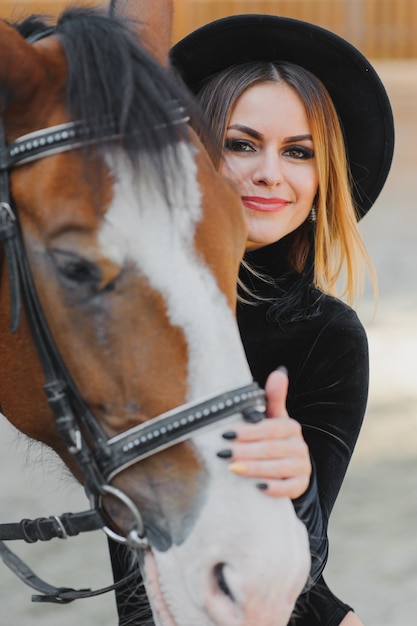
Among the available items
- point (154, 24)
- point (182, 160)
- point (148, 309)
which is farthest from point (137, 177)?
point (154, 24)

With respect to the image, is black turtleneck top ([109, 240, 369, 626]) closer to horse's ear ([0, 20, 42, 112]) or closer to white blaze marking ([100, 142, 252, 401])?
white blaze marking ([100, 142, 252, 401])

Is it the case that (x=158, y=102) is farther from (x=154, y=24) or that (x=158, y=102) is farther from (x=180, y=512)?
(x=180, y=512)

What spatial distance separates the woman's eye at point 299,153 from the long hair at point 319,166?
0.08 ft

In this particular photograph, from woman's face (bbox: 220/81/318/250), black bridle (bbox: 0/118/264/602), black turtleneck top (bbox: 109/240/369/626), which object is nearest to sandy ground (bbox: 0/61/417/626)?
black turtleneck top (bbox: 109/240/369/626)

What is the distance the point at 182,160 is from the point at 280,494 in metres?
0.52

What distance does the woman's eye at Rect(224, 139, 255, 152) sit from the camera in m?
2.13

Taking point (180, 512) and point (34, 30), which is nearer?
point (180, 512)

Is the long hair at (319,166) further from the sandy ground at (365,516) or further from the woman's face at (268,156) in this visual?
the sandy ground at (365,516)

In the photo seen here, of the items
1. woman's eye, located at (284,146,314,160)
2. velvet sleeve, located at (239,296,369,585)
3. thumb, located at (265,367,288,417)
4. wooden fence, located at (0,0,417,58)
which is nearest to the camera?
thumb, located at (265,367,288,417)

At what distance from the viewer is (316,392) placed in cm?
208

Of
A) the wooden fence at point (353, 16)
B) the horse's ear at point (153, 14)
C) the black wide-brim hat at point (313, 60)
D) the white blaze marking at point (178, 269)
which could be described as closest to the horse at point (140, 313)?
the white blaze marking at point (178, 269)

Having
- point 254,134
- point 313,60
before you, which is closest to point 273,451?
point 254,134

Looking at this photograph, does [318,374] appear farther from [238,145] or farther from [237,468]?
[237,468]

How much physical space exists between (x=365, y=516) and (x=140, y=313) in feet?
10.9
